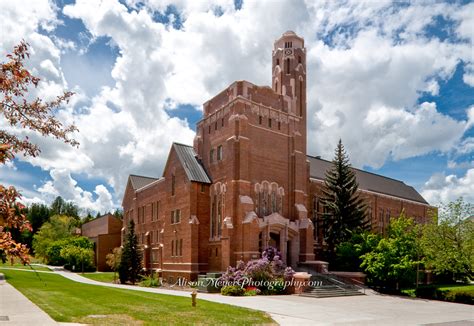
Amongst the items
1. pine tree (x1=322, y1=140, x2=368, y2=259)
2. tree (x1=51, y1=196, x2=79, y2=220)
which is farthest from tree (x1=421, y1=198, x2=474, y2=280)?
tree (x1=51, y1=196, x2=79, y2=220)

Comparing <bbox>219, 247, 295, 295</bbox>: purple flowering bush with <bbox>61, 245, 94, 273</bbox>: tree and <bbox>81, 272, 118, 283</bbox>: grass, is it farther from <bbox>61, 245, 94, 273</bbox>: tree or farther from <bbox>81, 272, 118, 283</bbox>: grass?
<bbox>61, 245, 94, 273</bbox>: tree

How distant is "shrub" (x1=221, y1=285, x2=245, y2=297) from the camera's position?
106 ft

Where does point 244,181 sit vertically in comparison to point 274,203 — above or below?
above

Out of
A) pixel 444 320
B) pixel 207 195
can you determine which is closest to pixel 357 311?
pixel 444 320

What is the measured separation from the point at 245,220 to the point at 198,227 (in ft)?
17.7

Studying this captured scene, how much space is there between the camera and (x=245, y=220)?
39094mm

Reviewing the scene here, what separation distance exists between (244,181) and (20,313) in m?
25.9

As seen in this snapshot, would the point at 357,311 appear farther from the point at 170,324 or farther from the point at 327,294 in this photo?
the point at 170,324

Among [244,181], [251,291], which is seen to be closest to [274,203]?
[244,181]

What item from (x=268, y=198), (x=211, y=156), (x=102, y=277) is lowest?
(x=102, y=277)

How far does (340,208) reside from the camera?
46375 millimetres

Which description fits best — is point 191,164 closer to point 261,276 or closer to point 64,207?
point 261,276

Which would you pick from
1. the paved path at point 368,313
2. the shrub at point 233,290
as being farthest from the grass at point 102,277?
the paved path at point 368,313

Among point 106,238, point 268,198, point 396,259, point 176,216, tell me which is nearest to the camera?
point 396,259
